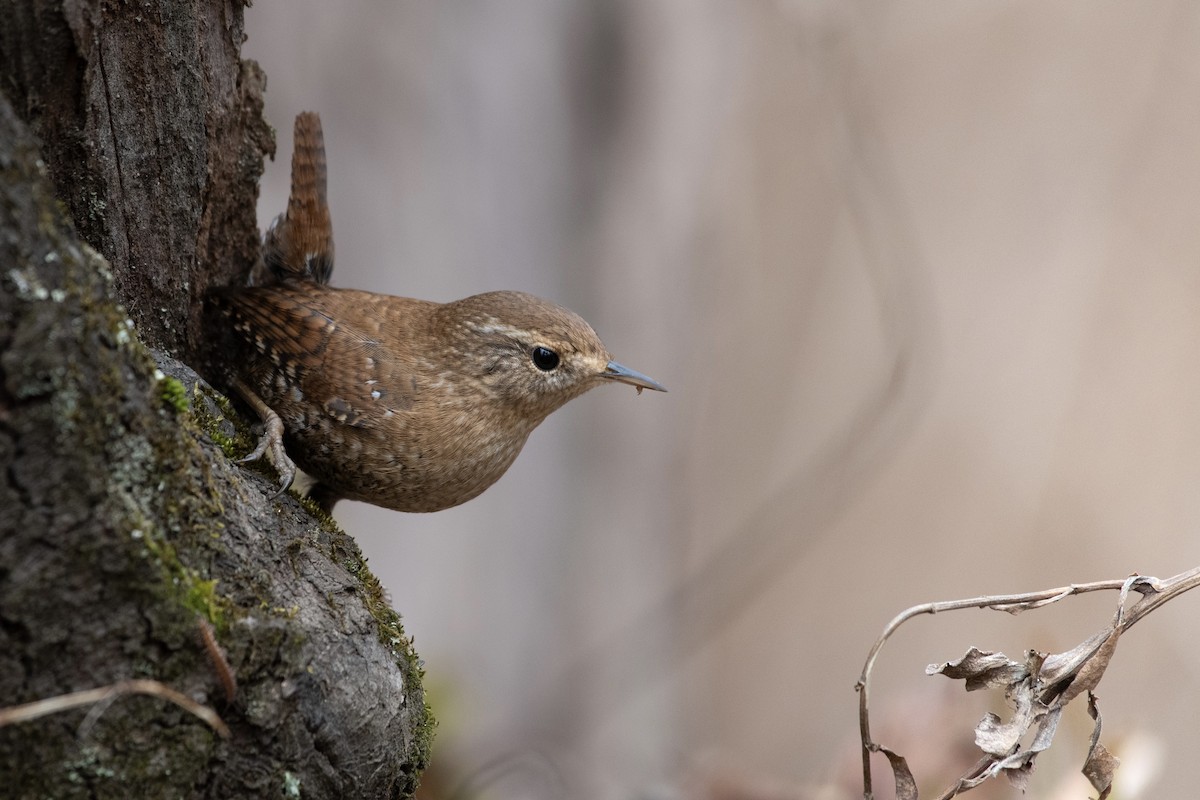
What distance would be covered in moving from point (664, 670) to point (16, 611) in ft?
14.4

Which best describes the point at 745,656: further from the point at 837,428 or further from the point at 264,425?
the point at 264,425

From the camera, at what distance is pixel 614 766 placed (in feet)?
17.4

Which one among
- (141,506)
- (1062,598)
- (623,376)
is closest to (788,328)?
(623,376)

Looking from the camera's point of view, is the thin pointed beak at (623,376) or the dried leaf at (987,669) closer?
the dried leaf at (987,669)

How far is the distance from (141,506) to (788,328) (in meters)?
4.87

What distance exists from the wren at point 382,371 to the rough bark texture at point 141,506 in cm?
22

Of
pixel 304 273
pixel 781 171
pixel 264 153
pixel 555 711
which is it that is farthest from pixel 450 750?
pixel 781 171

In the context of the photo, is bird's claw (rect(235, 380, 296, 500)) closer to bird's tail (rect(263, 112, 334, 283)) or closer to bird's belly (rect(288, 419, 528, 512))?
bird's belly (rect(288, 419, 528, 512))

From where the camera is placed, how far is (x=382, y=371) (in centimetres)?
220

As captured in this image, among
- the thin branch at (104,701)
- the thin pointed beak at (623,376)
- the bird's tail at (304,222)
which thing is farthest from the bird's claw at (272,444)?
the thin pointed beak at (623,376)

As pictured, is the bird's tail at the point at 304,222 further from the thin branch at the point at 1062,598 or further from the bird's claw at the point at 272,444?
the thin branch at the point at 1062,598

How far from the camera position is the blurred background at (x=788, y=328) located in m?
4.03

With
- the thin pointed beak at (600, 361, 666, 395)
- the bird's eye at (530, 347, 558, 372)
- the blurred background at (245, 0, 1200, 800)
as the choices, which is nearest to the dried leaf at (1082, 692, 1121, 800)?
the thin pointed beak at (600, 361, 666, 395)

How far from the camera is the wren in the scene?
2.14 m
